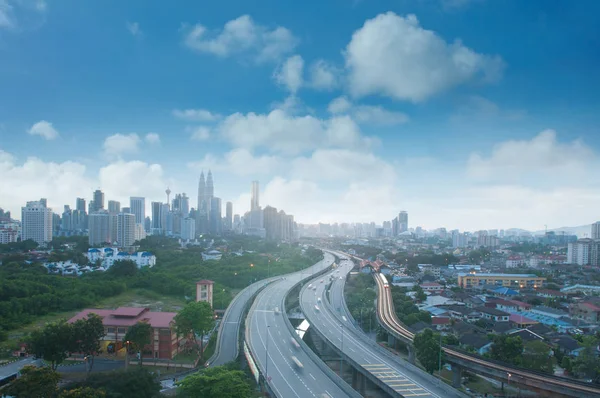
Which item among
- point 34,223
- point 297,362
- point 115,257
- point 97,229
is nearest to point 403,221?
point 97,229

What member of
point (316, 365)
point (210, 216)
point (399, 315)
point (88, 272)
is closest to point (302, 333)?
point (399, 315)

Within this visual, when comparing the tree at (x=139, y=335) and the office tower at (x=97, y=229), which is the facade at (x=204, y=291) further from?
the office tower at (x=97, y=229)

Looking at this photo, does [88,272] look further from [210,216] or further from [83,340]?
[210,216]

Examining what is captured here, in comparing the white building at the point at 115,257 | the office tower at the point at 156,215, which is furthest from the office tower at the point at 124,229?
the office tower at the point at 156,215

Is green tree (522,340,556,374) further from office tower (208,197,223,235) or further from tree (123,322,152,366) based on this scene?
office tower (208,197,223,235)

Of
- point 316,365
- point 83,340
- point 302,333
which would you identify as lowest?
point 302,333

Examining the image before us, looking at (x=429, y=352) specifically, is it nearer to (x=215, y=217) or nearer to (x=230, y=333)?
(x=230, y=333)
